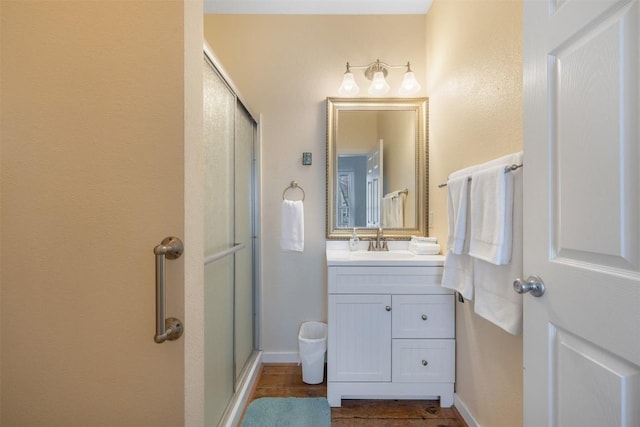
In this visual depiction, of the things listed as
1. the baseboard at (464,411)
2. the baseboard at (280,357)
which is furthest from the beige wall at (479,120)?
the baseboard at (280,357)

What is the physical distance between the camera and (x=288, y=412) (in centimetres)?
157

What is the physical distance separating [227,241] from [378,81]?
149 centimetres

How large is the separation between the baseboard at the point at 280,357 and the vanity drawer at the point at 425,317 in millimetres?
867

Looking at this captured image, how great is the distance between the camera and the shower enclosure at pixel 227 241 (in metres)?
1.24

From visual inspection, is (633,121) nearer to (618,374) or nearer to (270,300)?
(618,374)

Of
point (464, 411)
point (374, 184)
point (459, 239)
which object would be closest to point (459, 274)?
point (459, 239)

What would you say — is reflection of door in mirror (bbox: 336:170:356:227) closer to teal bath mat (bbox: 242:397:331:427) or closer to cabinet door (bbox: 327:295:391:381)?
cabinet door (bbox: 327:295:391:381)

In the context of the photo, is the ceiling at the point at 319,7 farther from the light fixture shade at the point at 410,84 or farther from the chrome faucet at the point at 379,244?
the chrome faucet at the point at 379,244

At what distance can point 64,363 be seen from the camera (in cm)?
74

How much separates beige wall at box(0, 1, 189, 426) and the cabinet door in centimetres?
101

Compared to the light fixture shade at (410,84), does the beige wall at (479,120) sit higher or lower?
lower

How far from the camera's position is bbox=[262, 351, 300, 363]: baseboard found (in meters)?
2.08

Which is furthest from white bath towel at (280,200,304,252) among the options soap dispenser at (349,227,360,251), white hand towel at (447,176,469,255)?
white hand towel at (447,176,469,255)

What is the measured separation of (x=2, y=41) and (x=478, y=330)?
6.54 ft
